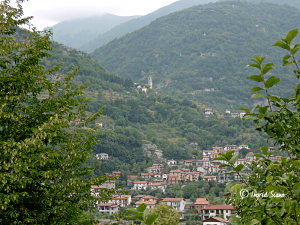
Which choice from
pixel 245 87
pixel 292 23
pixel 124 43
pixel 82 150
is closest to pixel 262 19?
pixel 292 23

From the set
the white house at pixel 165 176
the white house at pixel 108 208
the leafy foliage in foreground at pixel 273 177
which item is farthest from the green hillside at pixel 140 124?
the leafy foliage in foreground at pixel 273 177

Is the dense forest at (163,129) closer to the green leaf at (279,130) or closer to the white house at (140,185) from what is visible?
the white house at (140,185)

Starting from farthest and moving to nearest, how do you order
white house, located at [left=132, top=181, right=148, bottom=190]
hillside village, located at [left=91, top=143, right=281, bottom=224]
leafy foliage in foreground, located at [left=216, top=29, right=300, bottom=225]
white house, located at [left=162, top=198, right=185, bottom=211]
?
white house, located at [left=132, top=181, right=148, bottom=190]
hillside village, located at [left=91, top=143, right=281, bottom=224]
white house, located at [left=162, top=198, right=185, bottom=211]
leafy foliage in foreground, located at [left=216, top=29, right=300, bottom=225]

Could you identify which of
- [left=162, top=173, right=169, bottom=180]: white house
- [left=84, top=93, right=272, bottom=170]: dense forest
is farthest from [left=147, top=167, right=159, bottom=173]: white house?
[left=84, top=93, right=272, bottom=170]: dense forest

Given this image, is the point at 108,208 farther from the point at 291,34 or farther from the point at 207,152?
the point at 291,34

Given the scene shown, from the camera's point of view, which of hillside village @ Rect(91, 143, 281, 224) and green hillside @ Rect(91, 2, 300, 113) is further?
green hillside @ Rect(91, 2, 300, 113)

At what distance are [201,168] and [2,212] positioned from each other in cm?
6344

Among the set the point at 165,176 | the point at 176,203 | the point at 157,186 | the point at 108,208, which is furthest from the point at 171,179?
the point at 108,208

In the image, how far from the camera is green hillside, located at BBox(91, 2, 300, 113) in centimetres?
13462

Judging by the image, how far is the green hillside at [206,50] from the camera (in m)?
135

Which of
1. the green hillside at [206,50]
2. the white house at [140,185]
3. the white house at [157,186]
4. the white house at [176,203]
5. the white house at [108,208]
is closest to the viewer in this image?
the white house at [176,203]

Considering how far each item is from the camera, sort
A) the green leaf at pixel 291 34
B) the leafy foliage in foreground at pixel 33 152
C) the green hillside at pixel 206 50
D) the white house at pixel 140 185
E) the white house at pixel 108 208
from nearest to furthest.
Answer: the green leaf at pixel 291 34 < the leafy foliage in foreground at pixel 33 152 < the white house at pixel 108 208 < the white house at pixel 140 185 < the green hillside at pixel 206 50
